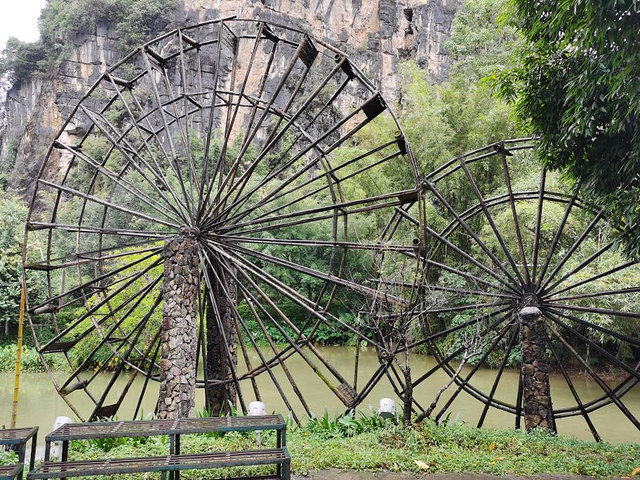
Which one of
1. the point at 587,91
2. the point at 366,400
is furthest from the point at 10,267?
the point at 587,91

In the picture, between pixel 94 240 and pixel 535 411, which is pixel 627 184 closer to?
pixel 535 411

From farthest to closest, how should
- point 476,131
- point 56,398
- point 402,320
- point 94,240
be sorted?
point 94,240 → point 476,131 → point 56,398 → point 402,320

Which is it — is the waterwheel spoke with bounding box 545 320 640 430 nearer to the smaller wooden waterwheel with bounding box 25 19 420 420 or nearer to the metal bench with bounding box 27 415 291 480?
the smaller wooden waterwheel with bounding box 25 19 420 420

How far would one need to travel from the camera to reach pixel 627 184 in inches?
236

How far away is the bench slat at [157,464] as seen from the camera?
4.23m

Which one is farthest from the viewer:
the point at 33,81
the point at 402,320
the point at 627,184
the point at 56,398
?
the point at 33,81

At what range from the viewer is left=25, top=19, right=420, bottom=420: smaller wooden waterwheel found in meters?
8.34

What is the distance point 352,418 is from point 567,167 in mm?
4803

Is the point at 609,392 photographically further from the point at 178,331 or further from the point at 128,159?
the point at 128,159

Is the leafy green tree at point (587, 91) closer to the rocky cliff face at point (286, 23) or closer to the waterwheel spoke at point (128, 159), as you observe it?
the waterwheel spoke at point (128, 159)

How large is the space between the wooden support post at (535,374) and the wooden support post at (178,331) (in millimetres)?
5286

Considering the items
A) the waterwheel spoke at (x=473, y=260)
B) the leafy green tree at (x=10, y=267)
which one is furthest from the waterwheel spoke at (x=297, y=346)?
the leafy green tree at (x=10, y=267)

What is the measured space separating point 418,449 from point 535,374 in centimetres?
287

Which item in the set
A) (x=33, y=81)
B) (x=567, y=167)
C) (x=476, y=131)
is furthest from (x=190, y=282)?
(x=33, y=81)
